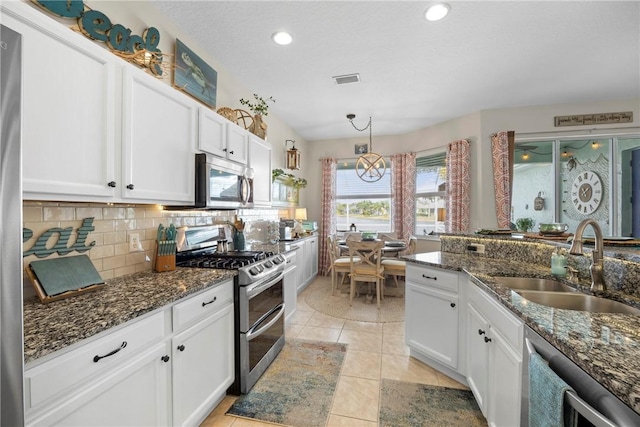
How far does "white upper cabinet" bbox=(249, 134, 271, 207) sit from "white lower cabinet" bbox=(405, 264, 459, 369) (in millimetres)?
1733

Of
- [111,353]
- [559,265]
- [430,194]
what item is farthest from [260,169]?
[430,194]

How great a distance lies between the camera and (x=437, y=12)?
2137 millimetres

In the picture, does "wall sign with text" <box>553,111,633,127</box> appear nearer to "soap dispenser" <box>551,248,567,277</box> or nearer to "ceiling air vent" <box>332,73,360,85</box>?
"ceiling air vent" <box>332,73,360,85</box>

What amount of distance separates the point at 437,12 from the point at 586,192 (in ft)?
13.3

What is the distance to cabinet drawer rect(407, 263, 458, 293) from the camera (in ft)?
6.82

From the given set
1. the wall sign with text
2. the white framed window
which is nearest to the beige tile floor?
the white framed window

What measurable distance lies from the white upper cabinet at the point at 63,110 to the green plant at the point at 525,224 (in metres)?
5.13

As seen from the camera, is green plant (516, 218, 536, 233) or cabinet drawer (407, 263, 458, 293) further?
green plant (516, 218, 536, 233)

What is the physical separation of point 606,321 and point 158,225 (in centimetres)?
257

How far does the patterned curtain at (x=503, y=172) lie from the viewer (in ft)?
13.7

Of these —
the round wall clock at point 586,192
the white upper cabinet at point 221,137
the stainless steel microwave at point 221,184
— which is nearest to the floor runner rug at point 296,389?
the stainless steel microwave at point 221,184

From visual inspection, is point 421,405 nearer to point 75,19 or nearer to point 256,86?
point 75,19

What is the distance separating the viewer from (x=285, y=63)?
9.52 feet

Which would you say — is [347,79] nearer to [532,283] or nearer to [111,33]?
[111,33]
